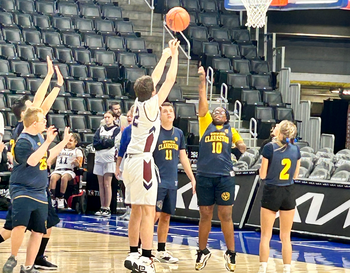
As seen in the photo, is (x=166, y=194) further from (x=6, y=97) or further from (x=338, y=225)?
(x=6, y=97)

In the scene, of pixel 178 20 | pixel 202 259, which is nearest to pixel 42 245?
pixel 202 259

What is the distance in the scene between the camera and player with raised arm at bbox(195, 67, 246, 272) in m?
7.50

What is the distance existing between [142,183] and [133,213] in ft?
1.80

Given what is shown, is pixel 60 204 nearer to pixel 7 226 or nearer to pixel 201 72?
pixel 7 226

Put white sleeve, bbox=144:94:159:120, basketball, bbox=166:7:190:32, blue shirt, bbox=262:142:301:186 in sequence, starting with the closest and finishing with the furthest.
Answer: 1. white sleeve, bbox=144:94:159:120
2. blue shirt, bbox=262:142:301:186
3. basketball, bbox=166:7:190:32

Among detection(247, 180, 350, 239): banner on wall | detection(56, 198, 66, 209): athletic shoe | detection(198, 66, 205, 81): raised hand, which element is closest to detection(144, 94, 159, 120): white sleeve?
detection(198, 66, 205, 81): raised hand

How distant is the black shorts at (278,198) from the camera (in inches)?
280

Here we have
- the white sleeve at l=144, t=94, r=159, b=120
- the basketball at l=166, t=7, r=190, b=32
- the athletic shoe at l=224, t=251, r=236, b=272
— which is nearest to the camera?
the white sleeve at l=144, t=94, r=159, b=120

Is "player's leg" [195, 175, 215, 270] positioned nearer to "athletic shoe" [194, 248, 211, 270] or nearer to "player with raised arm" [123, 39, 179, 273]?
"athletic shoe" [194, 248, 211, 270]

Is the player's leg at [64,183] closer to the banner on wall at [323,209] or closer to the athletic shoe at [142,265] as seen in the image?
the banner on wall at [323,209]

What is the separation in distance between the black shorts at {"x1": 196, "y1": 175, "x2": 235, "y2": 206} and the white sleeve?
1.33m

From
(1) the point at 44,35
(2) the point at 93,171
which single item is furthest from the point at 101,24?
(2) the point at 93,171

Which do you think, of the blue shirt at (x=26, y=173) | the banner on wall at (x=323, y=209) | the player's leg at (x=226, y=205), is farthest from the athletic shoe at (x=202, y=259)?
the banner on wall at (x=323, y=209)

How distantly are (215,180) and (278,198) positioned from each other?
30.9 inches
